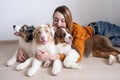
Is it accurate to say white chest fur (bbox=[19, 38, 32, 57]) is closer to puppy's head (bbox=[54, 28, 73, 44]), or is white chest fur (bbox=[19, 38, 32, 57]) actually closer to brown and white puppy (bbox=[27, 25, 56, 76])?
brown and white puppy (bbox=[27, 25, 56, 76])

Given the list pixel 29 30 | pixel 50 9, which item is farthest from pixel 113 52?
pixel 50 9

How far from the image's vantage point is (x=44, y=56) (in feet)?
4.35

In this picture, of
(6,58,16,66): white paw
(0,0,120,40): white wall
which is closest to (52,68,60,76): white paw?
(6,58,16,66): white paw

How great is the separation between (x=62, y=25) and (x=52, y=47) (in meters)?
0.18

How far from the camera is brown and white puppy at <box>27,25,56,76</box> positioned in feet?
4.17

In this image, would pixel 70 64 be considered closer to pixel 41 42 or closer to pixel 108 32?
pixel 41 42

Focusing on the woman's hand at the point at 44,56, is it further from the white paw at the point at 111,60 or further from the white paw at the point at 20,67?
the white paw at the point at 111,60

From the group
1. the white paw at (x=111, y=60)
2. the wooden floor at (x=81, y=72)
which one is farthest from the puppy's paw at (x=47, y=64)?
the white paw at (x=111, y=60)

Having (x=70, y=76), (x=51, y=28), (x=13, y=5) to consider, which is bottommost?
(x=70, y=76)

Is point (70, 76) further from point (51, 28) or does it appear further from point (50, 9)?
point (50, 9)

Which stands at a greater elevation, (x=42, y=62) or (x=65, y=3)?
(x=65, y=3)

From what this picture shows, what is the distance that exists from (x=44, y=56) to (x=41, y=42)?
10cm

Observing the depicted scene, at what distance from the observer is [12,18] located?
1.88m

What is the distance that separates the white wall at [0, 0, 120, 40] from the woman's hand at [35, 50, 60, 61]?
65 cm
